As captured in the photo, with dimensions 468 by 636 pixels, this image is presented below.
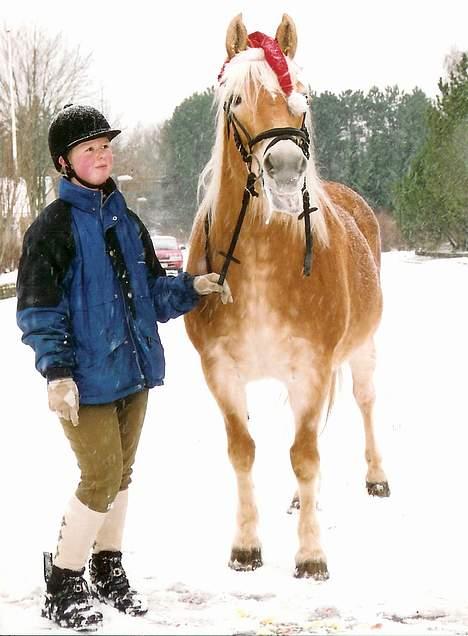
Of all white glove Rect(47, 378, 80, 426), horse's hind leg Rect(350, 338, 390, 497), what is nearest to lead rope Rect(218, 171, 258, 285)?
white glove Rect(47, 378, 80, 426)

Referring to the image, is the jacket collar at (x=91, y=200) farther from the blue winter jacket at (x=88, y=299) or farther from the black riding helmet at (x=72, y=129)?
the black riding helmet at (x=72, y=129)

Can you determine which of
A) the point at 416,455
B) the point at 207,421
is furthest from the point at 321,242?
the point at 207,421

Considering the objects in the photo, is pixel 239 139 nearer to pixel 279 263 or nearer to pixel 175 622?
pixel 279 263

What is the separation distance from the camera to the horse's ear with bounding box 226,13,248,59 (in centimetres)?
361

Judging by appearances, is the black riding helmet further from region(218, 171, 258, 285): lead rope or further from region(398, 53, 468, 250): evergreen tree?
region(398, 53, 468, 250): evergreen tree

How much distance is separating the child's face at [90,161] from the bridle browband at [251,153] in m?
0.68

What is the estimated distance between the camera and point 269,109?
11.1 feet

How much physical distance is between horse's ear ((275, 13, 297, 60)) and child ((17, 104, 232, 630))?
0.97 meters

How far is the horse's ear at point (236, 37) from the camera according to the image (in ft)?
11.8

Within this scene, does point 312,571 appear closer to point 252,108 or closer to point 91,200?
point 91,200

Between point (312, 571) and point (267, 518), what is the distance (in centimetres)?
86

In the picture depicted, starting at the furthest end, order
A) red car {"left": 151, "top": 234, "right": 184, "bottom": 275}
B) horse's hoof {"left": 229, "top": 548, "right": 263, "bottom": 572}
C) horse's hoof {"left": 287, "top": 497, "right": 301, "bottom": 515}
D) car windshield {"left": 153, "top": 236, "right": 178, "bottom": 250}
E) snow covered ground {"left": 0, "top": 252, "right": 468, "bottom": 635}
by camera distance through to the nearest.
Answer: car windshield {"left": 153, "top": 236, "right": 178, "bottom": 250}
red car {"left": 151, "top": 234, "right": 184, "bottom": 275}
horse's hoof {"left": 287, "top": 497, "right": 301, "bottom": 515}
horse's hoof {"left": 229, "top": 548, "right": 263, "bottom": 572}
snow covered ground {"left": 0, "top": 252, "right": 468, "bottom": 635}

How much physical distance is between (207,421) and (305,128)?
12.3ft

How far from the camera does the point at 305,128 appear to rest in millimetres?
3543
